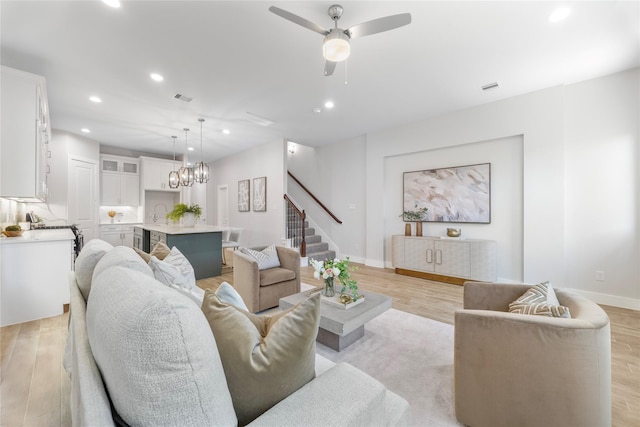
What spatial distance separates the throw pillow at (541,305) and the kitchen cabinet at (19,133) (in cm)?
472

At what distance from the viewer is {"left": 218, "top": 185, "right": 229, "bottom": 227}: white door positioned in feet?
26.9

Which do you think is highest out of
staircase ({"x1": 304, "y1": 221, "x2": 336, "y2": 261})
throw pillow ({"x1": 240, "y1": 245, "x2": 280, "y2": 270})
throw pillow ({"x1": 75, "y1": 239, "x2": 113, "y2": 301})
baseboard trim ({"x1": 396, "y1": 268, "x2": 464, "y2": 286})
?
throw pillow ({"x1": 75, "y1": 239, "x2": 113, "y2": 301})

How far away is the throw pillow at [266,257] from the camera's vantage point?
3.28m

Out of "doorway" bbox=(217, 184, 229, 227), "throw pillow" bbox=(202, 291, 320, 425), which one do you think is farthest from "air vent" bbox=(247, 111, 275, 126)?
"throw pillow" bbox=(202, 291, 320, 425)

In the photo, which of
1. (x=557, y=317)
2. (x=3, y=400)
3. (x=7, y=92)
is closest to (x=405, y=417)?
(x=557, y=317)

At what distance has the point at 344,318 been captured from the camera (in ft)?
6.95

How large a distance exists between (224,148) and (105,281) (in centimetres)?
688

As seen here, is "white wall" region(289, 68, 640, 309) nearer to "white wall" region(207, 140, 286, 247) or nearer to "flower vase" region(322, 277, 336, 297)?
"flower vase" region(322, 277, 336, 297)

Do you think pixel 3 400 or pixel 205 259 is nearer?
pixel 3 400

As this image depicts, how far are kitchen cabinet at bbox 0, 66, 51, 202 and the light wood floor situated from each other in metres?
1.52

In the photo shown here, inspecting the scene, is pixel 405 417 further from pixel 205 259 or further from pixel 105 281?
pixel 205 259

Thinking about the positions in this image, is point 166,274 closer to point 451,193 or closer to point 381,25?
point 381,25

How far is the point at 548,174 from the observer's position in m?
3.71

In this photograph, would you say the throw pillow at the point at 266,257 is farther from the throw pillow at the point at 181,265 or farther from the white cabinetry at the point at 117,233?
the white cabinetry at the point at 117,233
